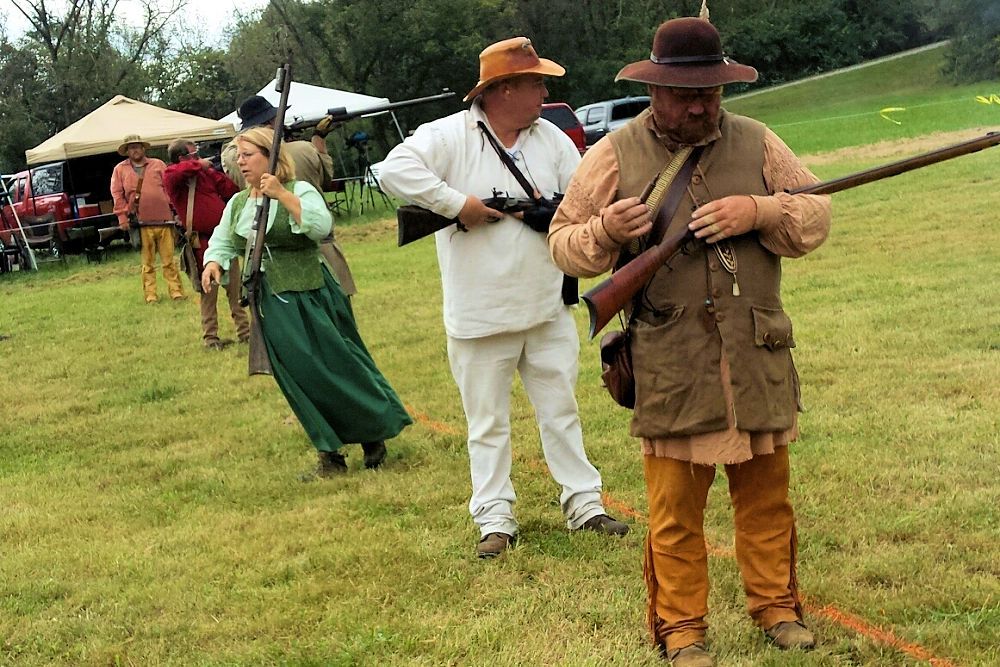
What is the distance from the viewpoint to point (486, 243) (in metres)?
4.96

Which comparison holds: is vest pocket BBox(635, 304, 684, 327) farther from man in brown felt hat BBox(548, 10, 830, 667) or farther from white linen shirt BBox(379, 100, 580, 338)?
white linen shirt BBox(379, 100, 580, 338)

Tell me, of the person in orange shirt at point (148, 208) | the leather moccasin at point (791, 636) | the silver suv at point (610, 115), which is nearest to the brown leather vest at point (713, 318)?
the leather moccasin at point (791, 636)

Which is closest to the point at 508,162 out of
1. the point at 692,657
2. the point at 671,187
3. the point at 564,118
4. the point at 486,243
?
the point at 486,243

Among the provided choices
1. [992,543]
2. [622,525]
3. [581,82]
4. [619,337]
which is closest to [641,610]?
[622,525]

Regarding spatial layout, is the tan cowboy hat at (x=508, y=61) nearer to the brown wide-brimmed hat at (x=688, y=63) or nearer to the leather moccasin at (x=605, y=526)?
the brown wide-brimmed hat at (x=688, y=63)

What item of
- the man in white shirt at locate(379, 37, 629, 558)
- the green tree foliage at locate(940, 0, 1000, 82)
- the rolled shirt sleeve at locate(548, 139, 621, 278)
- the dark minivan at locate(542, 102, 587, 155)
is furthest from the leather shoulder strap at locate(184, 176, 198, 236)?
the dark minivan at locate(542, 102, 587, 155)

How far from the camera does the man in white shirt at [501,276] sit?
16.0 feet

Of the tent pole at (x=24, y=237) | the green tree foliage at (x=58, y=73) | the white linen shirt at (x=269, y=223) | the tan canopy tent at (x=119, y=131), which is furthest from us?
the green tree foliage at (x=58, y=73)

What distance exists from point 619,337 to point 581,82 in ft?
160

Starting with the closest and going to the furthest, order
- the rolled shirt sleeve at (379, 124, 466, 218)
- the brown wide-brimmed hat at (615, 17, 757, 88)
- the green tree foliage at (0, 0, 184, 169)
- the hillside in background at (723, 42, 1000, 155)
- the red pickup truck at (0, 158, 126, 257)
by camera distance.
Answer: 1. the brown wide-brimmed hat at (615, 17, 757, 88)
2. the rolled shirt sleeve at (379, 124, 466, 218)
3. the red pickup truck at (0, 158, 126, 257)
4. the hillside in background at (723, 42, 1000, 155)
5. the green tree foliage at (0, 0, 184, 169)

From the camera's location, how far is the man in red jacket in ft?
35.9

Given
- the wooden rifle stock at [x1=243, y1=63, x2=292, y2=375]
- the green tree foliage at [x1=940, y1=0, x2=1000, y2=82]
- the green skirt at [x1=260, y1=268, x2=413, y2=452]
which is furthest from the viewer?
the green tree foliage at [x1=940, y1=0, x2=1000, y2=82]

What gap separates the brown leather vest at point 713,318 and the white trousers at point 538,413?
144cm

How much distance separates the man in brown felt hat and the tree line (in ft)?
116
